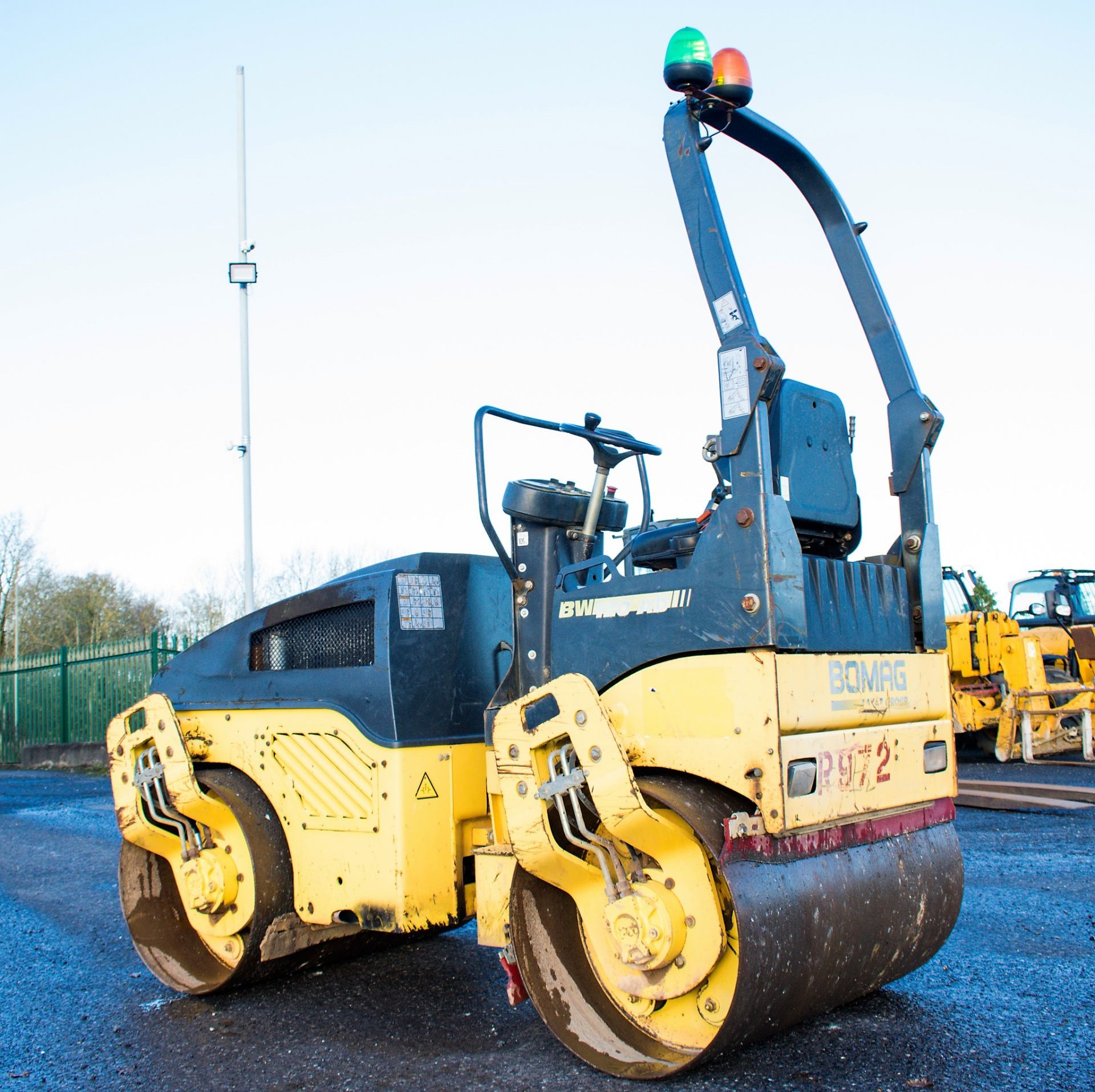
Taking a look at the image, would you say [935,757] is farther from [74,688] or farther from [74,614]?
[74,614]

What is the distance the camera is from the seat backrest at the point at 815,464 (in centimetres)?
336

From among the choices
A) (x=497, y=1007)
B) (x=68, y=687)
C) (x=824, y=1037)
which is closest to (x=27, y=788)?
(x=68, y=687)

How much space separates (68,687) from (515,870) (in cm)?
1494

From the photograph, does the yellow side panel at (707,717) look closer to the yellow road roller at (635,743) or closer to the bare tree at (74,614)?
the yellow road roller at (635,743)

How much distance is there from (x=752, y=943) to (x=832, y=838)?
1.64 ft

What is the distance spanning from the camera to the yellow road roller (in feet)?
10.0

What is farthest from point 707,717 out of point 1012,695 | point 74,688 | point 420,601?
point 74,688

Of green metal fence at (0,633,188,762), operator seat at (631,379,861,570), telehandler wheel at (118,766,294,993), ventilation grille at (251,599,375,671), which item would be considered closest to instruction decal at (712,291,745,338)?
operator seat at (631,379,861,570)

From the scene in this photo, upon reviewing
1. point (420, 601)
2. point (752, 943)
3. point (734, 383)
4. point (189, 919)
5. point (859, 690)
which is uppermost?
point (734, 383)

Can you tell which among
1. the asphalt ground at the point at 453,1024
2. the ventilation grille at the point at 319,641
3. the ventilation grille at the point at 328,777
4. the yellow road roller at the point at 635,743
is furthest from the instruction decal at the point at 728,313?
the asphalt ground at the point at 453,1024

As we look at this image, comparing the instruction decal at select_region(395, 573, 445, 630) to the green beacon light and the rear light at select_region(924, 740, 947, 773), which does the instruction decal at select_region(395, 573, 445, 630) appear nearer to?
the rear light at select_region(924, 740, 947, 773)

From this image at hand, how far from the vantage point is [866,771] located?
3.30 metres

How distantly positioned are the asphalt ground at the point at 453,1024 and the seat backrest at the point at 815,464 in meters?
1.58

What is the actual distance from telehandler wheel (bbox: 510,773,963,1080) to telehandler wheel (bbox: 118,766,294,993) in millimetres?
1173
